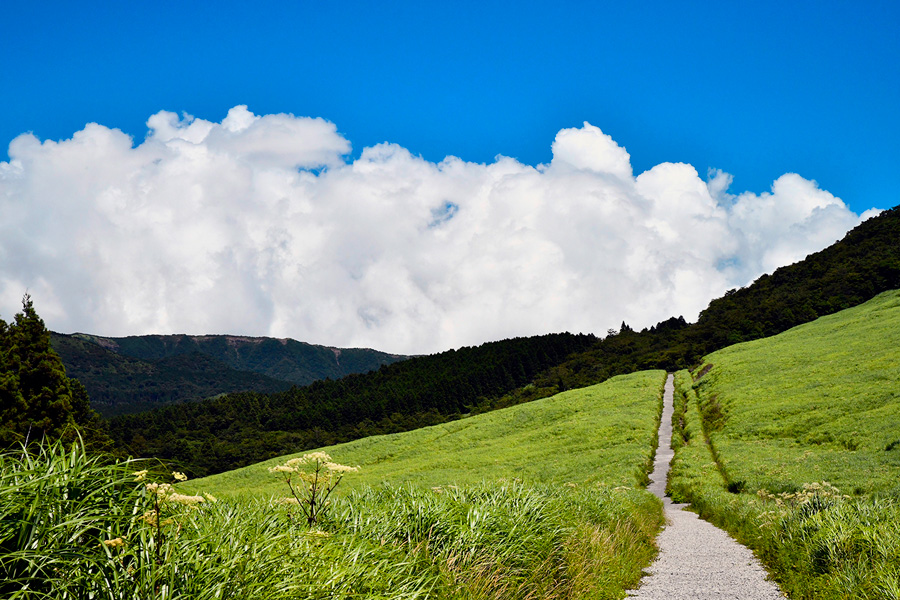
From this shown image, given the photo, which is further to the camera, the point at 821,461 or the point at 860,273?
the point at 860,273

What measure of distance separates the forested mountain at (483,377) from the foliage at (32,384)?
219ft

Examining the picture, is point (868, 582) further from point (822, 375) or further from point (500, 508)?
point (822, 375)

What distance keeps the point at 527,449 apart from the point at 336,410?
99.2 metres

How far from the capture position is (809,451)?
32.3m

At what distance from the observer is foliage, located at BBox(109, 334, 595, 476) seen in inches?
4503

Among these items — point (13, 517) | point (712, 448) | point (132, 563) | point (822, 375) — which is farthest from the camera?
point (822, 375)

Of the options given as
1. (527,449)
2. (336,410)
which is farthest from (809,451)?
(336,410)

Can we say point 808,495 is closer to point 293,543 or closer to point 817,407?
point 293,543

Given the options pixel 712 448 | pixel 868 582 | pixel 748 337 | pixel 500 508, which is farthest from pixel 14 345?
pixel 748 337

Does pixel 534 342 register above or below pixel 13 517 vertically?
above

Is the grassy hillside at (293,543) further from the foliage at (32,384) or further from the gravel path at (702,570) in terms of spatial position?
the foliage at (32,384)

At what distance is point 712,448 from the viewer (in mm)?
40844

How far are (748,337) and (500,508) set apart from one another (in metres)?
120

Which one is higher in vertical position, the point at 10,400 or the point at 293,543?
the point at 10,400
